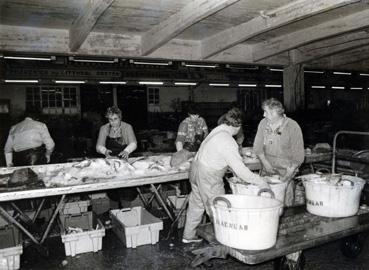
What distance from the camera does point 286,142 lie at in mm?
5312

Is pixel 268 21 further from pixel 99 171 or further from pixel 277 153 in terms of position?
pixel 99 171

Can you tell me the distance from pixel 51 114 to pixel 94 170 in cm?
1148

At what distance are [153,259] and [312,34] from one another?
485 centimetres

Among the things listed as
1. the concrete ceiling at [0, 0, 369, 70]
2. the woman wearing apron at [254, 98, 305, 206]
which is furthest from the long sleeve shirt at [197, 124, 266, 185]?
the concrete ceiling at [0, 0, 369, 70]

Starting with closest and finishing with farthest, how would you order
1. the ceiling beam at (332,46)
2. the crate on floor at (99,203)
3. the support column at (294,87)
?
the ceiling beam at (332,46)
the crate on floor at (99,203)
the support column at (294,87)

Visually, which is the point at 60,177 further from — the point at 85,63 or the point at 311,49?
the point at 85,63

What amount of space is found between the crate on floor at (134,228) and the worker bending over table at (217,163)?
99 cm

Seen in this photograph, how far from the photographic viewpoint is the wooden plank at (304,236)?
3.17 m

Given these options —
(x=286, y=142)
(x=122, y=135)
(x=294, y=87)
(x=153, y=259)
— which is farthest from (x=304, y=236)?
(x=294, y=87)

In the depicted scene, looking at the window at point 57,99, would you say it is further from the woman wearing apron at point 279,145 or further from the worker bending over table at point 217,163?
the worker bending over table at point 217,163

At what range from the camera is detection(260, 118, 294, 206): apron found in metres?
5.34

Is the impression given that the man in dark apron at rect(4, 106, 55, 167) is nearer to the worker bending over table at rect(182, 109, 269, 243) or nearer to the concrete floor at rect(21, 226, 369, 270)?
the concrete floor at rect(21, 226, 369, 270)

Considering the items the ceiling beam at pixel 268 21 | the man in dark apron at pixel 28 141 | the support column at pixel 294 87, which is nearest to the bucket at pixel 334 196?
the ceiling beam at pixel 268 21

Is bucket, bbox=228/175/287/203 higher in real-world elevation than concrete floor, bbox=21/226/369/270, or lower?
higher
